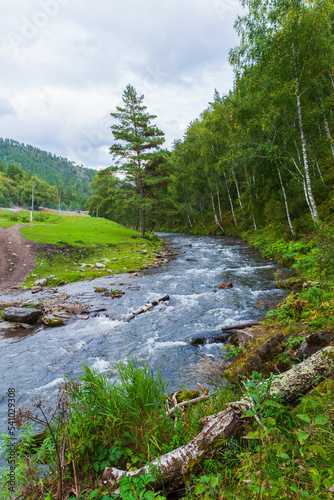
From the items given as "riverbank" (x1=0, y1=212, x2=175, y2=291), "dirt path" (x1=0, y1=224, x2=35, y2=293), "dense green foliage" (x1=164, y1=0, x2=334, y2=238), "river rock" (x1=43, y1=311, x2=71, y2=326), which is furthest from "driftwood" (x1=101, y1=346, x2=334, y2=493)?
"dirt path" (x1=0, y1=224, x2=35, y2=293)

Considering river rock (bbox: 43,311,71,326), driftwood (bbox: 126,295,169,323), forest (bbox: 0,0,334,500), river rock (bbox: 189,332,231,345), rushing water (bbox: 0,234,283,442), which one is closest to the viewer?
forest (bbox: 0,0,334,500)

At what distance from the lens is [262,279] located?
1266 centimetres

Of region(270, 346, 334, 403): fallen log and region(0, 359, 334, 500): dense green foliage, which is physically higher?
region(270, 346, 334, 403): fallen log

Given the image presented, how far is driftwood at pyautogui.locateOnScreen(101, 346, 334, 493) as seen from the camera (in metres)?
2.37

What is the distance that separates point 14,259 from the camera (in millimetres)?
17125

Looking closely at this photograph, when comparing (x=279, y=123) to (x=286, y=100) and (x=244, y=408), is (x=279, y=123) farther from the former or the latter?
(x=244, y=408)

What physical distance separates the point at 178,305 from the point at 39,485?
808 centimetres

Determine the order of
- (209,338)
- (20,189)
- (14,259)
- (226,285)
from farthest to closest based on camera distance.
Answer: (20,189) < (14,259) < (226,285) < (209,338)

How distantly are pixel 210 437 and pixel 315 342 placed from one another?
2492 mm

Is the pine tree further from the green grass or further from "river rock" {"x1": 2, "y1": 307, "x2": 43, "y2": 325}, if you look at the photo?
"river rock" {"x1": 2, "y1": 307, "x2": 43, "y2": 325}

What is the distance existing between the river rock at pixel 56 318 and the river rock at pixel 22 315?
0.43 meters

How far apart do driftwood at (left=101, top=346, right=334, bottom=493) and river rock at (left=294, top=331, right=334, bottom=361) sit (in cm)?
74

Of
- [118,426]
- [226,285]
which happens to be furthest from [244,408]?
[226,285]

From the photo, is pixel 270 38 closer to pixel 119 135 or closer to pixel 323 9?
pixel 323 9
